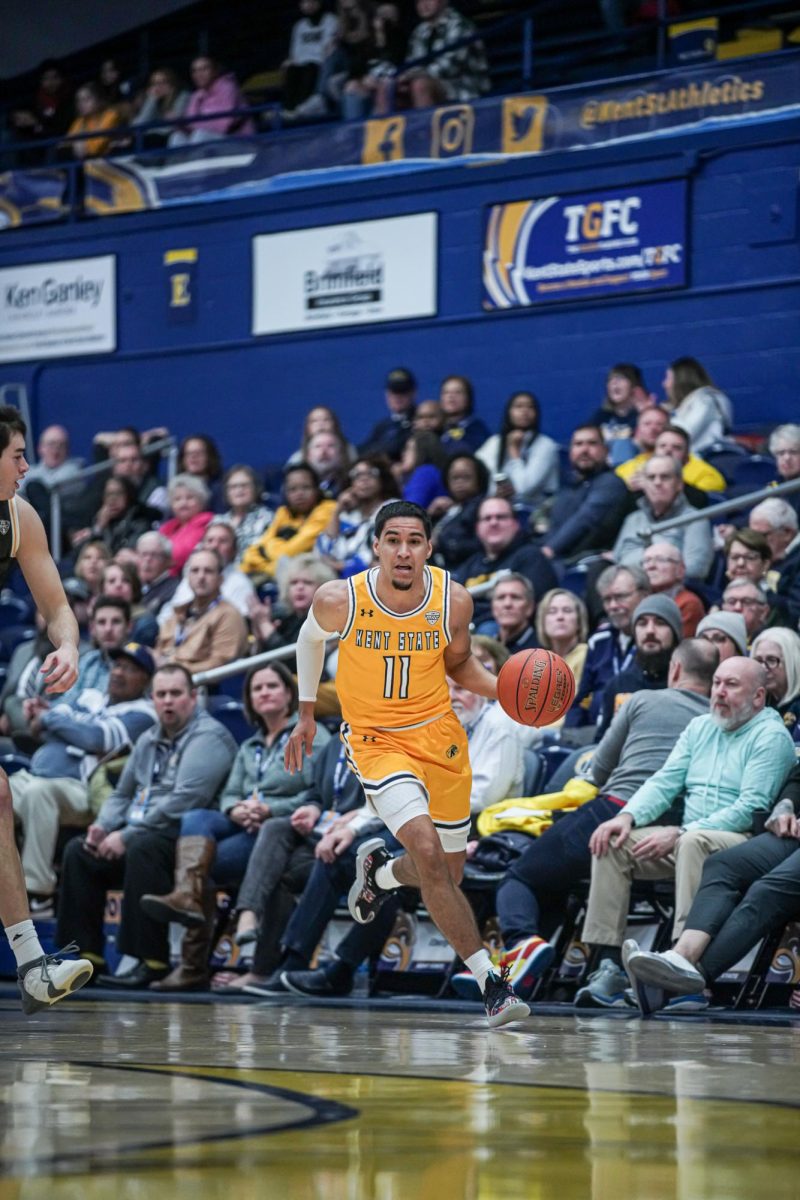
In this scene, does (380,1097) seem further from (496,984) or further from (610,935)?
(610,935)

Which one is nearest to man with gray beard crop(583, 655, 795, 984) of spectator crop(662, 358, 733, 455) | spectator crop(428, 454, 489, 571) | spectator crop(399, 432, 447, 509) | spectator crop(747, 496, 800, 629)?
spectator crop(747, 496, 800, 629)

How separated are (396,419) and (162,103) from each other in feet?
16.4

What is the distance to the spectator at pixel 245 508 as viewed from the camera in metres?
13.3

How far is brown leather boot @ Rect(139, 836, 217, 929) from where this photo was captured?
363 inches

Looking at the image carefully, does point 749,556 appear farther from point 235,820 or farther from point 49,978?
point 49,978

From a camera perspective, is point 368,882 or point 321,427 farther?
point 321,427

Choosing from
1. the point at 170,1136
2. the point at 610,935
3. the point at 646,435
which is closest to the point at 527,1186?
the point at 170,1136

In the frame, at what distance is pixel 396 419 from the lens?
14.0 m

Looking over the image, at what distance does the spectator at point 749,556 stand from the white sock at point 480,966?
131 inches

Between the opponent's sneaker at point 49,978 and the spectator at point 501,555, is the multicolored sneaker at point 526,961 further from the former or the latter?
the spectator at point 501,555

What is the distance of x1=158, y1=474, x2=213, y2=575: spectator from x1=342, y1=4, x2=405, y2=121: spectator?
346cm

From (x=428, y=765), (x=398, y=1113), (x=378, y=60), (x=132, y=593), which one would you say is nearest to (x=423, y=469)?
(x=132, y=593)

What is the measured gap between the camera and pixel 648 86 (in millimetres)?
13078

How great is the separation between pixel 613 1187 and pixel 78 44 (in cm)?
1833
